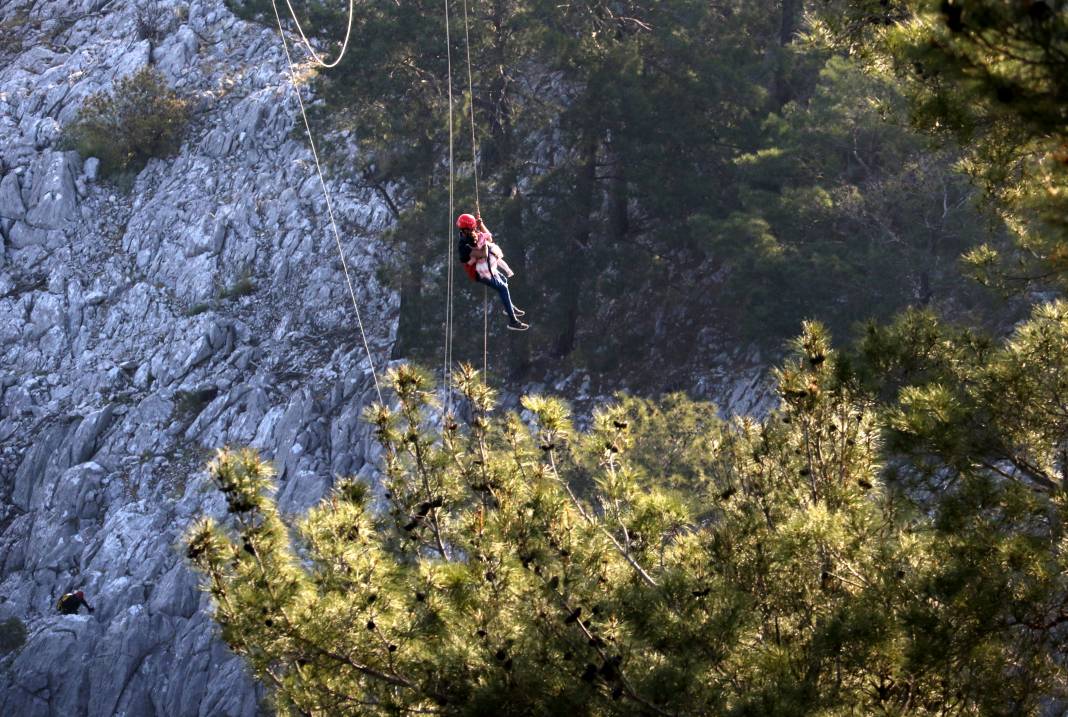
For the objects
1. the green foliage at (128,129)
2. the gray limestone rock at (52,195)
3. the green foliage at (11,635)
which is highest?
the green foliage at (128,129)

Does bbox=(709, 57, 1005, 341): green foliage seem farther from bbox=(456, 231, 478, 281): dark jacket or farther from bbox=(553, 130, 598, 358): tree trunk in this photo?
bbox=(456, 231, 478, 281): dark jacket

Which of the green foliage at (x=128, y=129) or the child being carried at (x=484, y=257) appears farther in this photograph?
the green foliage at (x=128, y=129)

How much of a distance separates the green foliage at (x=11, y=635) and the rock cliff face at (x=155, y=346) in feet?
0.89

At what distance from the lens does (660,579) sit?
20.5 ft

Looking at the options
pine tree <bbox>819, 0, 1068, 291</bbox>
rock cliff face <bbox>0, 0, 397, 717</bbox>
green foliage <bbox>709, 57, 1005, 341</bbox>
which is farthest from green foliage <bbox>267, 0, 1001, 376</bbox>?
pine tree <bbox>819, 0, 1068, 291</bbox>

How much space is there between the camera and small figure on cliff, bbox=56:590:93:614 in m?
21.9

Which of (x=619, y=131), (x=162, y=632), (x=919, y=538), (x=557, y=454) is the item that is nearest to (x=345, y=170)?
(x=619, y=131)

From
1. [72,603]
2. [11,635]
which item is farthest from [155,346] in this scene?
[11,635]

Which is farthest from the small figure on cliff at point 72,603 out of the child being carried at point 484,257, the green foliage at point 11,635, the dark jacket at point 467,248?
the child being carried at point 484,257

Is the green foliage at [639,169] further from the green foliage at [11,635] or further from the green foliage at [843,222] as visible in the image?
the green foliage at [11,635]

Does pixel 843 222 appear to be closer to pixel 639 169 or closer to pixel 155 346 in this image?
pixel 639 169

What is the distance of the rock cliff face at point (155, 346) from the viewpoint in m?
21.9

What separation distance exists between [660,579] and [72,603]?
18750 mm

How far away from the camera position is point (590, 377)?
23422mm
